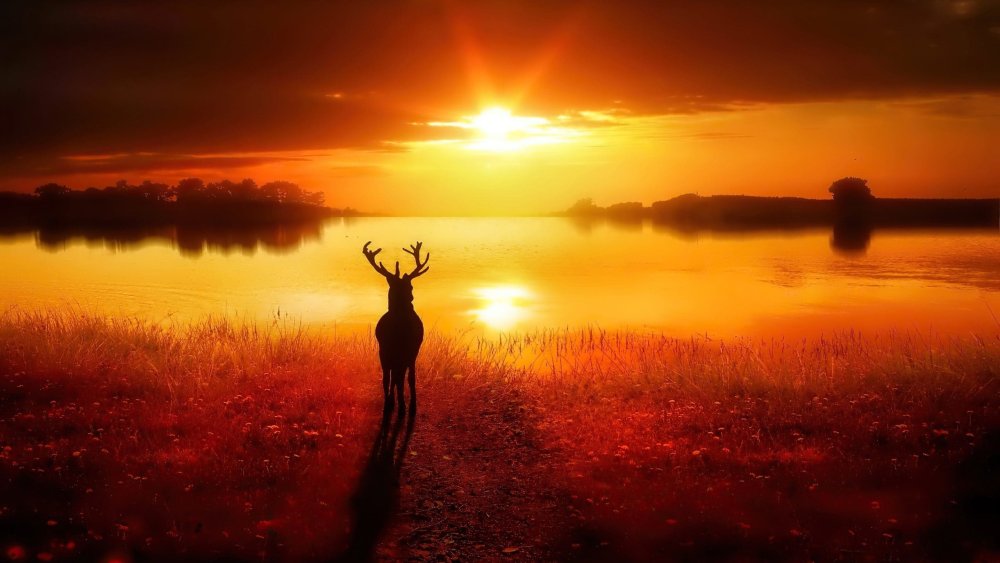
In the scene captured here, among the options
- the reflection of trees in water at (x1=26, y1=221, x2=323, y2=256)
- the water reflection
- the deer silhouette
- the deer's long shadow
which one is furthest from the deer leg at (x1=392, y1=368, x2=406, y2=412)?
the reflection of trees in water at (x1=26, y1=221, x2=323, y2=256)

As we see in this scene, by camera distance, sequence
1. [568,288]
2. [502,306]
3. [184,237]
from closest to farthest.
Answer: [502,306] < [568,288] < [184,237]

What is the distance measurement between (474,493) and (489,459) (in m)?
1.61

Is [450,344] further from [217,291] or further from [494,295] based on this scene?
[217,291]

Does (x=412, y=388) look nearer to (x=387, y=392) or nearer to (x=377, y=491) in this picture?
(x=387, y=392)

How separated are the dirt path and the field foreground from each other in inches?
1.9

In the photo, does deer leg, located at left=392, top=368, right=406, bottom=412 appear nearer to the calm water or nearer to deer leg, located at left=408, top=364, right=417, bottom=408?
deer leg, located at left=408, top=364, right=417, bottom=408

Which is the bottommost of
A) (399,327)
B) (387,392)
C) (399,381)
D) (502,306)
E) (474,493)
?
(502,306)

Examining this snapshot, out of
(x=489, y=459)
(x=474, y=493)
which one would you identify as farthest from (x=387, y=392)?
(x=474, y=493)

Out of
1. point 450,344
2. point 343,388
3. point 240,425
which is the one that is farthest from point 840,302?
point 240,425

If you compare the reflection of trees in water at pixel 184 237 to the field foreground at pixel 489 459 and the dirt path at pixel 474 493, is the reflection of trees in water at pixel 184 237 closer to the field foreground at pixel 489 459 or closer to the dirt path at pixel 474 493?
the field foreground at pixel 489 459

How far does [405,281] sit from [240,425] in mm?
4402

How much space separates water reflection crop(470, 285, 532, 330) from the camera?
1541 inches

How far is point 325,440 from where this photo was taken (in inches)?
517

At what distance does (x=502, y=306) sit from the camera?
4722 cm
